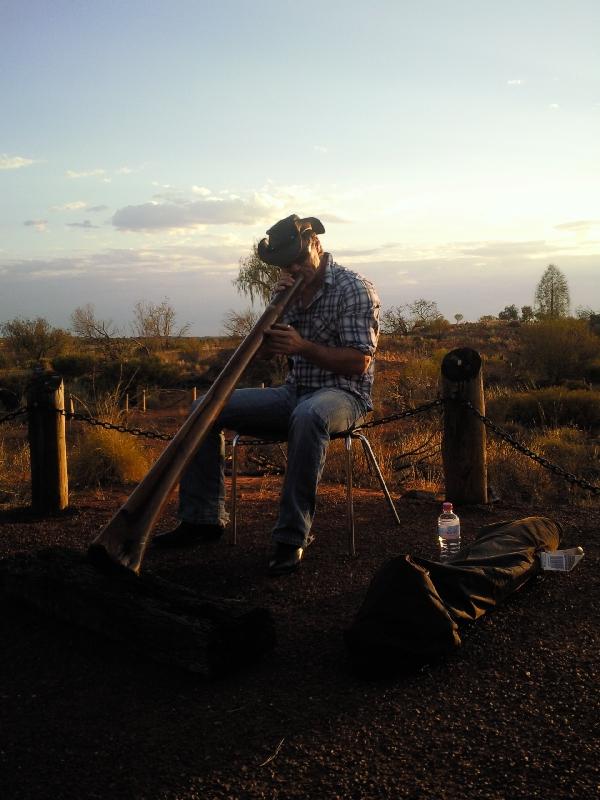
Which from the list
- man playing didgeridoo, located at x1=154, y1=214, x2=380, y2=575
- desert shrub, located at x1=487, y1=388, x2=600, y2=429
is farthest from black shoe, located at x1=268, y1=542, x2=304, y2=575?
desert shrub, located at x1=487, y1=388, x2=600, y2=429

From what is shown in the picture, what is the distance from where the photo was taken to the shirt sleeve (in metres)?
4.36

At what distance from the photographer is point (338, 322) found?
14.8 feet

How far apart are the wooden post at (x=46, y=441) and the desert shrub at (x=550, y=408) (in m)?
8.90

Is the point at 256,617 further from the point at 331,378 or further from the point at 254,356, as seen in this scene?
the point at 331,378

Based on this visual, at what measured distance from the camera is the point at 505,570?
3.41 meters

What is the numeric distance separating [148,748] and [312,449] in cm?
187

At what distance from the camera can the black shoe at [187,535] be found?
4.52 meters

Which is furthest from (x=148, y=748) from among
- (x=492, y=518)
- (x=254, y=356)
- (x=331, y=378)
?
(x=492, y=518)

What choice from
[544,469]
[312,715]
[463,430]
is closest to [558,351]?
[544,469]

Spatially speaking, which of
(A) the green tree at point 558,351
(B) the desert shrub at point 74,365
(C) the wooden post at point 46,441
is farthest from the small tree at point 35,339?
(C) the wooden post at point 46,441

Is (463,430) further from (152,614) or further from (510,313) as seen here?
(510,313)

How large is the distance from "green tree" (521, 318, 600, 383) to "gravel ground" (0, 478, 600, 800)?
16.2m

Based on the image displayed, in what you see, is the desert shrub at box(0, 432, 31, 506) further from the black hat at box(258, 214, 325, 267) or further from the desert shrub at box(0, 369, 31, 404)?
the desert shrub at box(0, 369, 31, 404)

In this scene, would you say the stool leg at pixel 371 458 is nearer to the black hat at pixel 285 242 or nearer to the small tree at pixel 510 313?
the black hat at pixel 285 242
